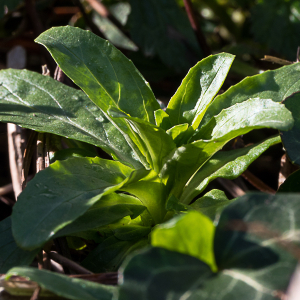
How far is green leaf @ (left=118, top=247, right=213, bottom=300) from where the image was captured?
0.51m

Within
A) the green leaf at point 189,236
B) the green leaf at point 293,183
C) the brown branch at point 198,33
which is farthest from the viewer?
the brown branch at point 198,33

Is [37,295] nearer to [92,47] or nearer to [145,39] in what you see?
[92,47]

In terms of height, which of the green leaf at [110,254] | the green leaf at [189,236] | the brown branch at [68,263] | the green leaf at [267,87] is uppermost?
the green leaf at [267,87]

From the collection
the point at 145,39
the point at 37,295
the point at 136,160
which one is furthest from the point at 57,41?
the point at 145,39

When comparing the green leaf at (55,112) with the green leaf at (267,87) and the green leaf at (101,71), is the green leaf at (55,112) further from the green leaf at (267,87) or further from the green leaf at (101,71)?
the green leaf at (267,87)

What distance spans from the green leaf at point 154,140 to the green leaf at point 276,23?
4.41 feet

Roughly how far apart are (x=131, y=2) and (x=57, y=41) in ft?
3.91

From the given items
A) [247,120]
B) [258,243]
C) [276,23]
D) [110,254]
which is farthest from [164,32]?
[258,243]

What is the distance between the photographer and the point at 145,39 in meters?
1.88

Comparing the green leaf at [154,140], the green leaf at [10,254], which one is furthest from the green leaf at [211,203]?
the green leaf at [10,254]

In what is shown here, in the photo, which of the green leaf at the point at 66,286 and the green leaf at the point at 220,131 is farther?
the green leaf at the point at 220,131

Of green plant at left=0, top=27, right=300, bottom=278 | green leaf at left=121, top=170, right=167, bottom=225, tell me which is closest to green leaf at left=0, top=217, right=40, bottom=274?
green plant at left=0, top=27, right=300, bottom=278

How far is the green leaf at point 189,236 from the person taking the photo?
1.65 feet

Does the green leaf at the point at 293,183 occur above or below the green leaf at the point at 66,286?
below
